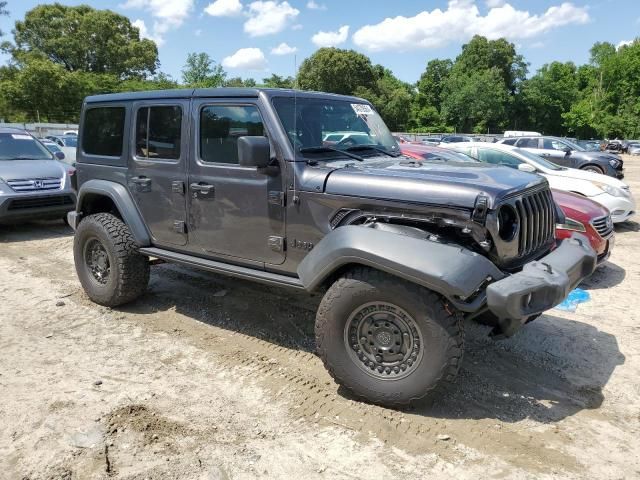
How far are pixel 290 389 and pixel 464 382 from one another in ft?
4.16

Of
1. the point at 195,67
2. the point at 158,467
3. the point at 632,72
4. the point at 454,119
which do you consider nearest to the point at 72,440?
the point at 158,467

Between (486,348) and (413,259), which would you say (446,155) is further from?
(413,259)

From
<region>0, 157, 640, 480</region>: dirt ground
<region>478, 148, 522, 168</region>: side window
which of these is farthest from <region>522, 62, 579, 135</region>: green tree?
<region>0, 157, 640, 480</region>: dirt ground

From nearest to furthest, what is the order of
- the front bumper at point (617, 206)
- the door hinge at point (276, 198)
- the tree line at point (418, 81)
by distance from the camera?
the door hinge at point (276, 198), the front bumper at point (617, 206), the tree line at point (418, 81)

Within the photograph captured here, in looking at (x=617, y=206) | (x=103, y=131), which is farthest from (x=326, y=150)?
(x=617, y=206)

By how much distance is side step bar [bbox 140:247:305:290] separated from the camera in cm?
373

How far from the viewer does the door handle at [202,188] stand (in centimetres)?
408

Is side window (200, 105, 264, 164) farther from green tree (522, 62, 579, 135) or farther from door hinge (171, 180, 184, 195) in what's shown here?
green tree (522, 62, 579, 135)

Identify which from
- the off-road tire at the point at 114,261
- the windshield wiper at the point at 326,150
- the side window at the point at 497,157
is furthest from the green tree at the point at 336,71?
the windshield wiper at the point at 326,150

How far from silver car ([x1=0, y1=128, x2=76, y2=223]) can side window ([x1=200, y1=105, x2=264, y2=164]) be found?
15.7ft

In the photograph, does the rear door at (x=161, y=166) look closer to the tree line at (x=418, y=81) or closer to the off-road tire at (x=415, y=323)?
the off-road tire at (x=415, y=323)

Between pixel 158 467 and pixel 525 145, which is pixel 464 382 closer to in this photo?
pixel 158 467

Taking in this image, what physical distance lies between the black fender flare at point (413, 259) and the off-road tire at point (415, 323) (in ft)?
0.39

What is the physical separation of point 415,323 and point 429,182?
88 centimetres
